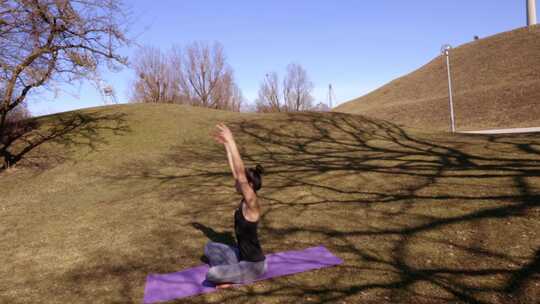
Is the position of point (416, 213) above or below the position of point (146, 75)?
below

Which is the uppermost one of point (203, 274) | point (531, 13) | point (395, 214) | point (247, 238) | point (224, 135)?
point (531, 13)

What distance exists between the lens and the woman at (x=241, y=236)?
16.0 feet

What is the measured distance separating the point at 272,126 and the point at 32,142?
12352 mm

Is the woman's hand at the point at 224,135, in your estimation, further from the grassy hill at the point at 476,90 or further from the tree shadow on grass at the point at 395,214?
the grassy hill at the point at 476,90

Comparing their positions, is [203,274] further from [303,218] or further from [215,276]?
[303,218]

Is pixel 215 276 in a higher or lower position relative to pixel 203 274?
higher

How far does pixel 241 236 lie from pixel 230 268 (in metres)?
0.49

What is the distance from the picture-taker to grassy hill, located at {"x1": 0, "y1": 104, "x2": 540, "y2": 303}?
5.21 m

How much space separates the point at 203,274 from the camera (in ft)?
19.0

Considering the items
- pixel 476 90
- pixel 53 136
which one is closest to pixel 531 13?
pixel 476 90

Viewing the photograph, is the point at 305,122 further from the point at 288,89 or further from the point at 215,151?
the point at 288,89

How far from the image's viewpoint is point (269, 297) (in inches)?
196

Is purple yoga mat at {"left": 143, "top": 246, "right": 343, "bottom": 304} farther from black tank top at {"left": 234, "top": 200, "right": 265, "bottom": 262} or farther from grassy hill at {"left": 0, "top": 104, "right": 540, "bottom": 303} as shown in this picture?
black tank top at {"left": 234, "top": 200, "right": 265, "bottom": 262}

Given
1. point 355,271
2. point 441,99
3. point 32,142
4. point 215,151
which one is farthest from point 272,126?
point 441,99
